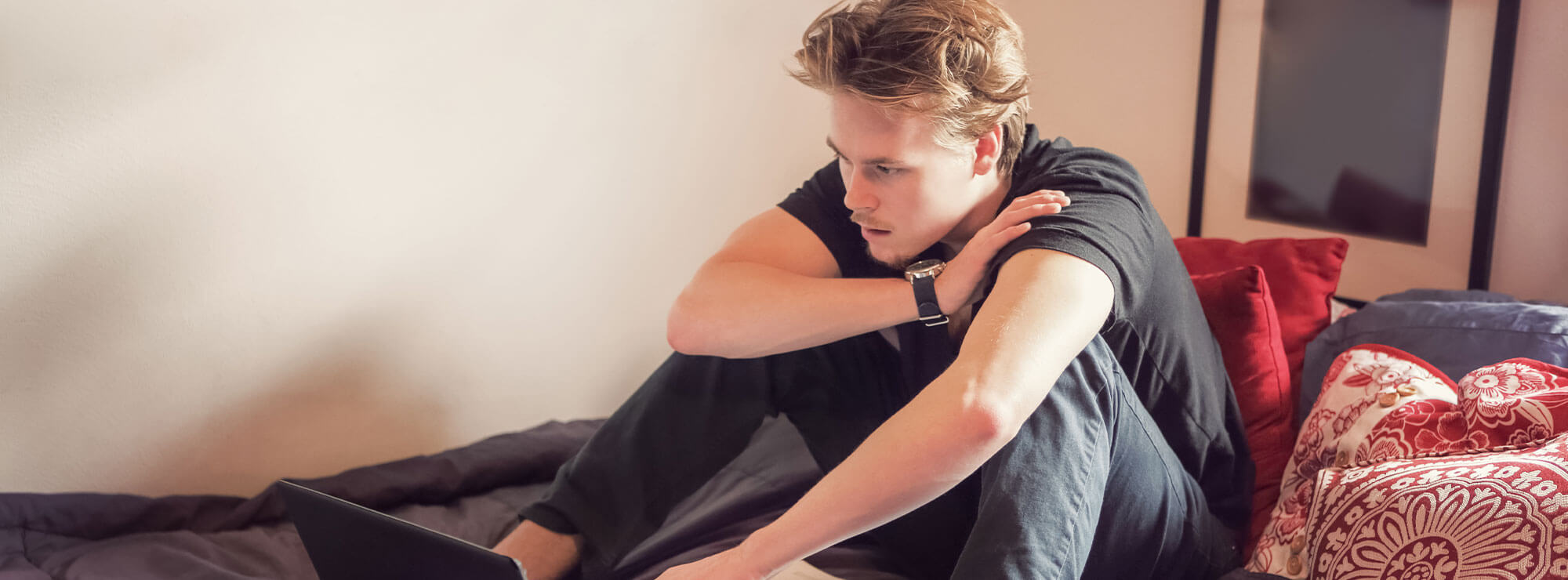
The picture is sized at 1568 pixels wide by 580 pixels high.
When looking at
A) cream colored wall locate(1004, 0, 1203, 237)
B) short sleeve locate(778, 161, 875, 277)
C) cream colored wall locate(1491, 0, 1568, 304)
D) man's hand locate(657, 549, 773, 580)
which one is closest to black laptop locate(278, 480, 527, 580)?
man's hand locate(657, 549, 773, 580)

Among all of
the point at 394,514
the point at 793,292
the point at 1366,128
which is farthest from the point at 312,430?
the point at 1366,128

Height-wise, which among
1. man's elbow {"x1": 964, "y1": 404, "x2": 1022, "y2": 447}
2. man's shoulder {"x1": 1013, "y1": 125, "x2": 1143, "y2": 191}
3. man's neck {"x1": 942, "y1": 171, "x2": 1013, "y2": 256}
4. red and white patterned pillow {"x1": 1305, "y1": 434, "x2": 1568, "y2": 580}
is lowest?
red and white patterned pillow {"x1": 1305, "y1": 434, "x2": 1568, "y2": 580}

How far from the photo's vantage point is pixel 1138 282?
1.10m

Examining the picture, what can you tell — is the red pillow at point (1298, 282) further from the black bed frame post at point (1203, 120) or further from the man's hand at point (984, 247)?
the man's hand at point (984, 247)

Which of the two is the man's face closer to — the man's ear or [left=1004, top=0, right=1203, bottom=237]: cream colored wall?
the man's ear

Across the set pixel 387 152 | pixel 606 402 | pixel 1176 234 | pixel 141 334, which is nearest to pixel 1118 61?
pixel 1176 234

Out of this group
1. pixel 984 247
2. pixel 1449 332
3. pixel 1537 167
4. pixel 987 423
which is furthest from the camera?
pixel 1537 167

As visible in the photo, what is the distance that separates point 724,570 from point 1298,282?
108 centimetres

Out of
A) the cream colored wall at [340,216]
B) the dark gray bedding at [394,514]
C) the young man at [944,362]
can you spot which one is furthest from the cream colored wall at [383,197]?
the young man at [944,362]

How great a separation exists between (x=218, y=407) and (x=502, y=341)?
49 cm

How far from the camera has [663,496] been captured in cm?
134

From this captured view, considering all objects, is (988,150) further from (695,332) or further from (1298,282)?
(1298,282)

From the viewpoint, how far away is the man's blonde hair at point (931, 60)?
1.15 meters

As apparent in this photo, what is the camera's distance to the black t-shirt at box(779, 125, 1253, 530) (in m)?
1.08
